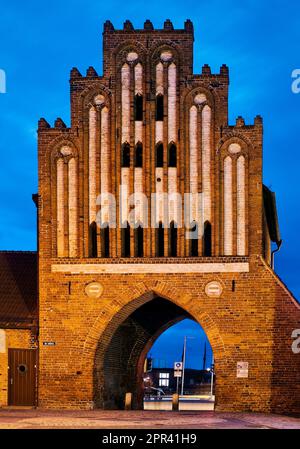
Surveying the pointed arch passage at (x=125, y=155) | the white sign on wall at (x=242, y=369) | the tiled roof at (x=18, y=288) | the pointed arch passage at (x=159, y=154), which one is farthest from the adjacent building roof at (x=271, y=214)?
the tiled roof at (x=18, y=288)

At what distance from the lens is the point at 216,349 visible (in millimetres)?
29547

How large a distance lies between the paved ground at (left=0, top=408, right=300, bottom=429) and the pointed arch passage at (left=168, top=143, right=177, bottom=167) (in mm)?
7982

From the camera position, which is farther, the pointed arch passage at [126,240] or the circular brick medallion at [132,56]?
the circular brick medallion at [132,56]

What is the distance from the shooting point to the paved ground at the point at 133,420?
22422mm

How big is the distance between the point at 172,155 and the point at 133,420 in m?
9.72

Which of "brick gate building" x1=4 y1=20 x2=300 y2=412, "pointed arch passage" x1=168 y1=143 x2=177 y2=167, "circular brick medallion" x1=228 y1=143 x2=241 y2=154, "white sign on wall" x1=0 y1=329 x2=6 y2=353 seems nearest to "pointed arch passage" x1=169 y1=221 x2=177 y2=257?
"brick gate building" x1=4 y1=20 x2=300 y2=412

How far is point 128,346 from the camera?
3541 centimetres

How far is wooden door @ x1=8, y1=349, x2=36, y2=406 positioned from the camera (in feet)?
99.4

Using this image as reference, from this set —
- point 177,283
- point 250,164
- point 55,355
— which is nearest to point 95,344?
point 55,355

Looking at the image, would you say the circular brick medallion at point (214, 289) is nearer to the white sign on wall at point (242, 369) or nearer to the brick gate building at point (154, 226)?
the brick gate building at point (154, 226)

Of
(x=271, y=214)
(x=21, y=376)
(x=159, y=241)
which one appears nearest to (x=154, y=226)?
(x=159, y=241)

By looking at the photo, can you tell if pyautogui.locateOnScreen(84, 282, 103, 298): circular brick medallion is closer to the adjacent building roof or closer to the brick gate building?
the brick gate building

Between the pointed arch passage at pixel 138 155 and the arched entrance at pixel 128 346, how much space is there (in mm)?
4294

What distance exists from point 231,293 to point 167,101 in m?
6.59
